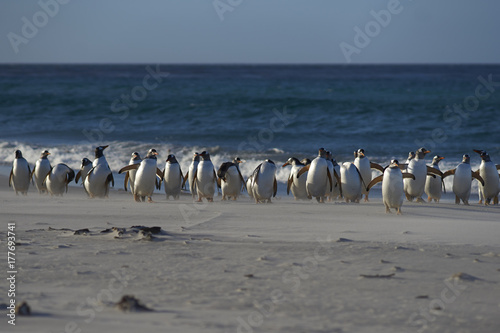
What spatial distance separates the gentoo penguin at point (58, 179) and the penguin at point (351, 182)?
429cm

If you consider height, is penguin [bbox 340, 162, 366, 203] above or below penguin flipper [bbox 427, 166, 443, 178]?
below

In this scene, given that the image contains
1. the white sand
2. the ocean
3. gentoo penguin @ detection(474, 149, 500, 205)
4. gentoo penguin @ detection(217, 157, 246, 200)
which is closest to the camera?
the white sand

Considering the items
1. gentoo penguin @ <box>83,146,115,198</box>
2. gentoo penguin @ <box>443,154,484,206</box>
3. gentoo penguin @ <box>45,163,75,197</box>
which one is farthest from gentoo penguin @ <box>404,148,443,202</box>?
gentoo penguin @ <box>45,163,75,197</box>

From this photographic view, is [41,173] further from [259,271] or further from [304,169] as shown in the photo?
[259,271]

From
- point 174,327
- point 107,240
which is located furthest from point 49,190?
point 174,327

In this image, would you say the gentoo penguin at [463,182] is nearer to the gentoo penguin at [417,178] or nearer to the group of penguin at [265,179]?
the group of penguin at [265,179]

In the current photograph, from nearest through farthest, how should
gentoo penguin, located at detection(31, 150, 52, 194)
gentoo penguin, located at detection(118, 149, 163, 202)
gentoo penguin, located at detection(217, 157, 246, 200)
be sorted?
gentoo penguin, located at detection(118, 149, 163, 202) < gentoo penguin, located at detection(217, 157, 246, 200) < gentoo penguin, located at detection(31, 150, 52, 194)

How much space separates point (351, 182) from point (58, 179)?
4615 millimetres

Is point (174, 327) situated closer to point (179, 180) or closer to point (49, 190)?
point (179, 180)

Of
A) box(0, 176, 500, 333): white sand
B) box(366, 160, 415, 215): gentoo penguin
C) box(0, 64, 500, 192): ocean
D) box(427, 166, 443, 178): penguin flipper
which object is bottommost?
box(0, 176, 500, 333): white sand

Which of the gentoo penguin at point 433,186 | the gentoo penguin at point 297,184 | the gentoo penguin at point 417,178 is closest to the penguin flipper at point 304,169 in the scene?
the gentoo penguin at point 297,184

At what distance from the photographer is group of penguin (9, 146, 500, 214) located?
10711mm

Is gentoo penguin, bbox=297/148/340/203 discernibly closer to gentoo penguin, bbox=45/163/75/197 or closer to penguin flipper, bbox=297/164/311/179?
penguin flipper, bbox=297/164/311/179

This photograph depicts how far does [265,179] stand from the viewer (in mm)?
10750
